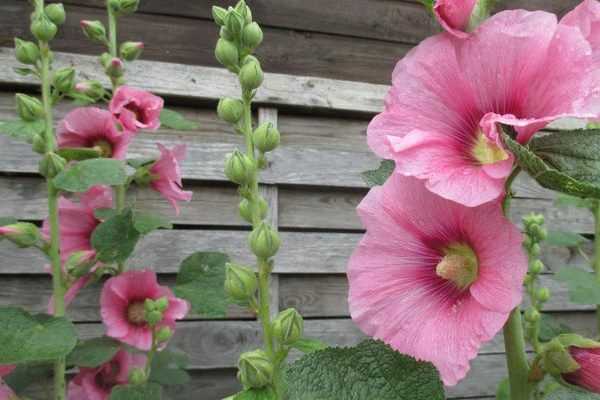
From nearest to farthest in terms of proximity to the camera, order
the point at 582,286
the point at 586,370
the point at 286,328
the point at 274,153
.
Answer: the point at 586,370
the point at 286,328
the point at 582,286
the point at 274,153

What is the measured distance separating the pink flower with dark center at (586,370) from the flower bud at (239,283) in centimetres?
22

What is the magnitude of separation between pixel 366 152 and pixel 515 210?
0.57 metres

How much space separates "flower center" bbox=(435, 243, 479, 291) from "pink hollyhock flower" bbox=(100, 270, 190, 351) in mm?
692

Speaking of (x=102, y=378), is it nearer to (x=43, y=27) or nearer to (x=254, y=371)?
(x=43, y=27)

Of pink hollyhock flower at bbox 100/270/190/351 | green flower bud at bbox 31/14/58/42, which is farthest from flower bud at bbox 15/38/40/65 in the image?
pink hollyhock flower at bbox 100/270/190/351

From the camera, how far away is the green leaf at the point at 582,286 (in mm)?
1090

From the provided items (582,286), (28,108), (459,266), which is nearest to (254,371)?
(459,266)

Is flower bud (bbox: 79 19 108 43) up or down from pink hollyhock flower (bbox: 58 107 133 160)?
up

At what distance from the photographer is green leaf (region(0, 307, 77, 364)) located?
71 centimetres

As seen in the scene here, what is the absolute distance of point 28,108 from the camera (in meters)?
0.91

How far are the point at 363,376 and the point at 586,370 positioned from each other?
125 mm

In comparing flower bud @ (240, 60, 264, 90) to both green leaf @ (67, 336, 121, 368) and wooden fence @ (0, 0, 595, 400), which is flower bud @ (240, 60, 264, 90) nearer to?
green leaf @ (67, 336, 121, 368)

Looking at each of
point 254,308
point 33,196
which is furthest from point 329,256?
point 254,308

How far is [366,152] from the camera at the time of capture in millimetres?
1848
